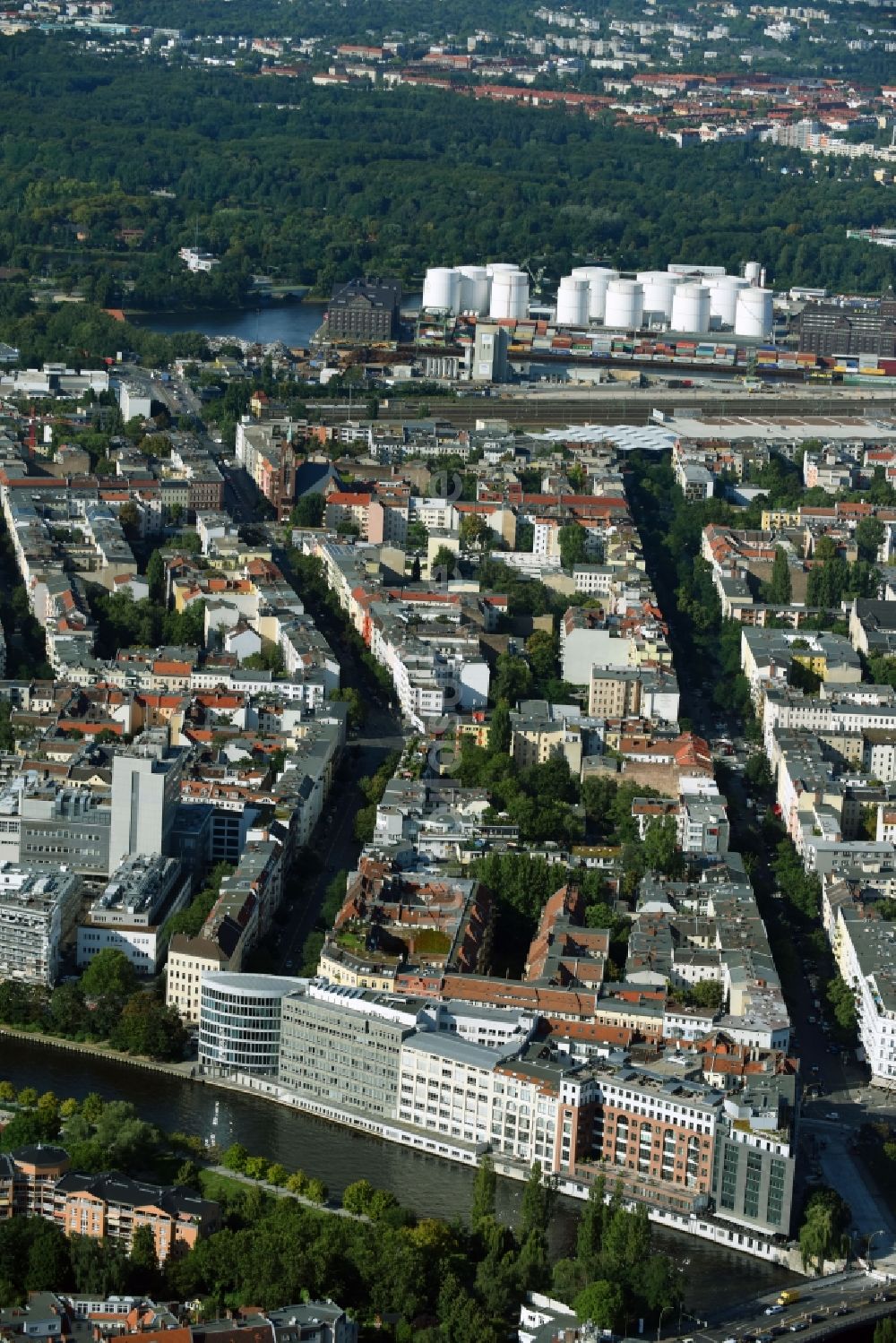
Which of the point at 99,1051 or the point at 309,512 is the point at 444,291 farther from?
the point at 99,1051

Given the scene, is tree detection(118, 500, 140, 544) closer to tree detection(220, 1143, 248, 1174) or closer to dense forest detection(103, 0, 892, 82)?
tree detection(220, 1143, 248, 1174)

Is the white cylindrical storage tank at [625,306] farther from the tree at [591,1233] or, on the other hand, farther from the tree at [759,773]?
the tree at [591,1233]

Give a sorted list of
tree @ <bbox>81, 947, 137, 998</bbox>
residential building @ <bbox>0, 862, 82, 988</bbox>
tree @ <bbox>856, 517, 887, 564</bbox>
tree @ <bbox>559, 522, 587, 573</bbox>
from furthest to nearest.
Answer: tree @ <bbox>856, 517, 887, 564</bbox> → tree @ <bbox>559, 522, 587, 573</bbox> → residential building @ <bbox>0, 862, 82, 988</bbox> → tree @ <bbox>81, 947, 137, 998</bbox>

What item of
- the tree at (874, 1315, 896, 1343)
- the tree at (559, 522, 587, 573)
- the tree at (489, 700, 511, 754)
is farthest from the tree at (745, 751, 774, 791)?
the tree at (874, 1315, 896, 1343)

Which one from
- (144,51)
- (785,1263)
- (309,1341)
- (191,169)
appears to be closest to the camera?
(309,1341)

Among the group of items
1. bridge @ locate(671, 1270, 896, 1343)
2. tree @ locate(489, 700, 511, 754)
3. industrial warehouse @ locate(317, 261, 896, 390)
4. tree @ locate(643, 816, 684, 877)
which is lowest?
bridge @ locate(671, 1270, 896, 1343)

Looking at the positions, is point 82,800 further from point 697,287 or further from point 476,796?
point 697,287

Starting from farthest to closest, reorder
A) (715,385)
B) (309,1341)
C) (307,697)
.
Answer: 1. (715,385)
2. (307,697)
3. (309,1341)

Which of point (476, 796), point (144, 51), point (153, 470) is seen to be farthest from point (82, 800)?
point (144, 51)
